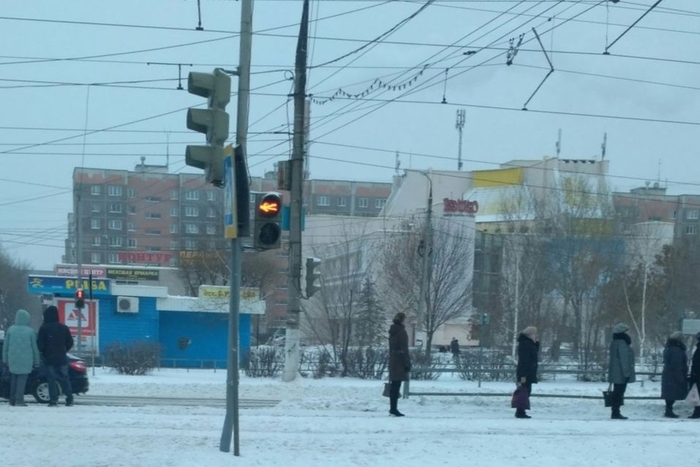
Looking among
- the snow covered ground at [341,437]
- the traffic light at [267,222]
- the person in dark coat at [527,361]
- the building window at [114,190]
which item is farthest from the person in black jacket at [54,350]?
the building window at [114,190]

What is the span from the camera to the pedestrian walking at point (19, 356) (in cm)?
1606

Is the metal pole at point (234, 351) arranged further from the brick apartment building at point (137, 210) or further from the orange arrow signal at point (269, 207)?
the brick apartment building at point (137, 210)

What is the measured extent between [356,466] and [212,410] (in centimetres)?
713

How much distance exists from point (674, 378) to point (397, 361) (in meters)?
5.02

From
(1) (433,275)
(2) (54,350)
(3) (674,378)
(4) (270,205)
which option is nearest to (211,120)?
(4) (270,205)

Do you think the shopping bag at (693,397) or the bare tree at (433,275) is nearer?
the shopping bag at (693,397)

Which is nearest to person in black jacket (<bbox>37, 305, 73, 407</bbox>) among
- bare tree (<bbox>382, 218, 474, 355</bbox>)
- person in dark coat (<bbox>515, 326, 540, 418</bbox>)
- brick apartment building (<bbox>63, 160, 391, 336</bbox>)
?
person in dark coat (<bbox>515, 326, 540, 418</bbox>)

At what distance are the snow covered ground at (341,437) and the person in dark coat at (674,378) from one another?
37cm

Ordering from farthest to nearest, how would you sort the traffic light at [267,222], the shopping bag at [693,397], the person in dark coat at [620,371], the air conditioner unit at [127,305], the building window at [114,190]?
1. the building window at [114,190]
2. the air conditioner unit at [127,305]
3. the shopping bag at [693,397]
4. the person in dark coat at [620,371]
5. the traffic light at [267,222]

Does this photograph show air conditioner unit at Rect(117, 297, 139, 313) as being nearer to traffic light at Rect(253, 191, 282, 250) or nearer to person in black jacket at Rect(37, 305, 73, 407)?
person in black jacket at Rect(37, 305, 73, 407)

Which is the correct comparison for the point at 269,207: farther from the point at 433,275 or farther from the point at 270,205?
the point at 433,275

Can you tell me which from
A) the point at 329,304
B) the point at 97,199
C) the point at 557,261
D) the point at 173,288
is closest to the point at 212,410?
the point at 329,304

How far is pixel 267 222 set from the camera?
10.4 meters

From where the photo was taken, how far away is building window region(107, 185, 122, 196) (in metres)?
89.1
